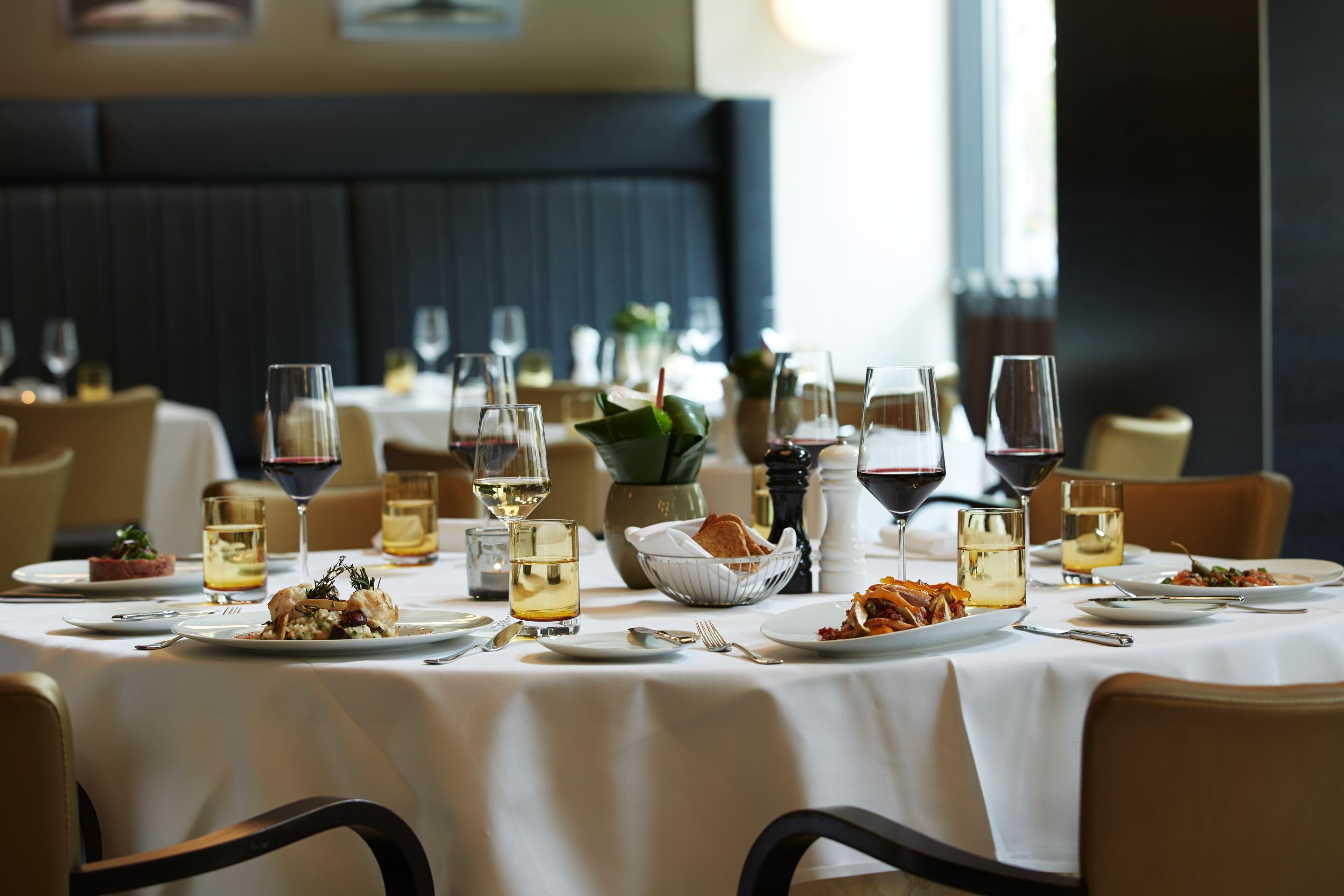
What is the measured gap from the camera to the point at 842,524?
5.55 ft

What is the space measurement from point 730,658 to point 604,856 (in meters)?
0.22

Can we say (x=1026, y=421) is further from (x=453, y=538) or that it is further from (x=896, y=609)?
(x=453, y=538)

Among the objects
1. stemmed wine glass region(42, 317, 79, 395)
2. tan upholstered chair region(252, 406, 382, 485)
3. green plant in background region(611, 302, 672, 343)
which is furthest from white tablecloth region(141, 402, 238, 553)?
green plant in background region(611, 302, 672, 343)

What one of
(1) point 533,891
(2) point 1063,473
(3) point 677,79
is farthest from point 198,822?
(3) point 677,79

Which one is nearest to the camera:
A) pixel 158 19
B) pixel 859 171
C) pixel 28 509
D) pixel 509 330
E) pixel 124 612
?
pixel 124 612

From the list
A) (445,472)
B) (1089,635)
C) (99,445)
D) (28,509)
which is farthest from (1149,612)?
(99,445)

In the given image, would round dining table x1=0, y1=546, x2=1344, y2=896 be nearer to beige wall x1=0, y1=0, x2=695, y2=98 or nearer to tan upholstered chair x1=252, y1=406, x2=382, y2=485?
tan upholstered chair x1=252, y1=406, x2=382, y2=485

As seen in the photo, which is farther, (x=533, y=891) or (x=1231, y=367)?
(x=1231, y=367)

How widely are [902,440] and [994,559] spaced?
6.5 inches

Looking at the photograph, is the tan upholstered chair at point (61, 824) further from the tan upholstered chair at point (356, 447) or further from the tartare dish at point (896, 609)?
the tan upholstered chair at point (356, 447)

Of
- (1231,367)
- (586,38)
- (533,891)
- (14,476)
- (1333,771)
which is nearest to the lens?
(1333,771)

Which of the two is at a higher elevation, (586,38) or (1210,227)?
(586,38)

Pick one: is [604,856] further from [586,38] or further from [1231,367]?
[586,38]

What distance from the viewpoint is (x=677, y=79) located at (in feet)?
24.0
